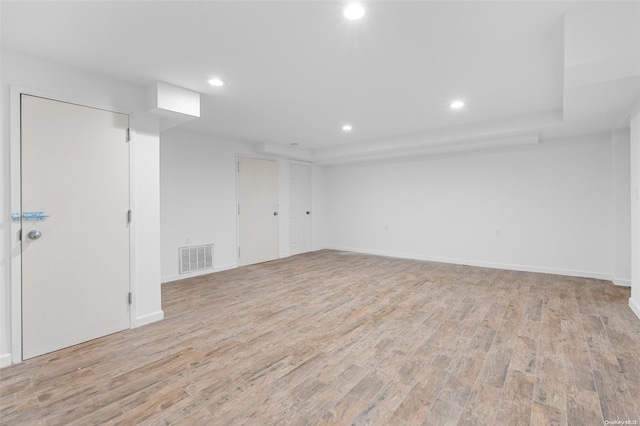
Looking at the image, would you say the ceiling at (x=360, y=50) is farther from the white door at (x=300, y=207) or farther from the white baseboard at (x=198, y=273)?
the white door at (x=300, y=207)

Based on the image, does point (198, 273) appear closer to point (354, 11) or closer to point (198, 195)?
point (198, 195)

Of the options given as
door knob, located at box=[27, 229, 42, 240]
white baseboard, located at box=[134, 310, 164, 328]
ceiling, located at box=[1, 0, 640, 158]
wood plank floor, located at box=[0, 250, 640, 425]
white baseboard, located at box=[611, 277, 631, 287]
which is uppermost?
ceiling, located at box=[1, 0, 640, 158]

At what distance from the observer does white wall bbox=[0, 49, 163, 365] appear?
91.4 inches

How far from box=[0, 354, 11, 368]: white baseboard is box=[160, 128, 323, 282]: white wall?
2.35 metres

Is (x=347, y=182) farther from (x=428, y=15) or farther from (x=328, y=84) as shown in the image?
(x=428, y=15)

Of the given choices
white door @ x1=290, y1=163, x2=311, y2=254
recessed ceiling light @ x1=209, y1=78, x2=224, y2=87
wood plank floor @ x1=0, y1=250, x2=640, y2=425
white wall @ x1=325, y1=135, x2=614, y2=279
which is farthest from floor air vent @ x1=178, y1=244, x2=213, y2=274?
white wall @ x1=325, y1=135, x2=614, y2=279

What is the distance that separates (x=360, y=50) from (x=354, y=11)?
0.53 m

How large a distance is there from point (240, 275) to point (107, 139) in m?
2.97

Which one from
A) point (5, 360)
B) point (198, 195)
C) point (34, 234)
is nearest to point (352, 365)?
point (5, 360)

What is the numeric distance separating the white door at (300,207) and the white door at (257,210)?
65 centimetres

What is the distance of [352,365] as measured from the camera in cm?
227

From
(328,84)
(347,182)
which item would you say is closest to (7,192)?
(328,84)

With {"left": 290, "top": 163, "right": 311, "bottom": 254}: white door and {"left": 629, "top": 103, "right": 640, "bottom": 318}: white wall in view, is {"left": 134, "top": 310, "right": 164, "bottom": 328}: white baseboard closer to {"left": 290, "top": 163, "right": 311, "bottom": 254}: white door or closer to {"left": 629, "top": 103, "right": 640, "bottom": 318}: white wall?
{"left": 290, "top": 163, "right": 311, "bottom": 254}: white door

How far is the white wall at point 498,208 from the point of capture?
15.5 feet
